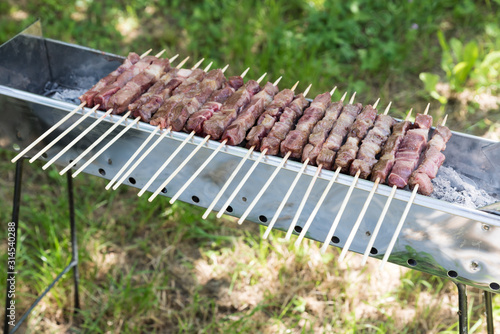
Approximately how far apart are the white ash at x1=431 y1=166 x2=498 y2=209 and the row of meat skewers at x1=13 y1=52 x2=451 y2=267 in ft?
0.52

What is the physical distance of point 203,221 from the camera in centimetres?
425

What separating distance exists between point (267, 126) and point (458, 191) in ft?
3.42

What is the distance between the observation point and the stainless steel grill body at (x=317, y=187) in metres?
2.05

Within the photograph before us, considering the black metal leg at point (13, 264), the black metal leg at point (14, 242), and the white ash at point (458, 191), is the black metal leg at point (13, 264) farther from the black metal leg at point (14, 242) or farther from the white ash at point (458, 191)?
the white ash at point (458, 191)

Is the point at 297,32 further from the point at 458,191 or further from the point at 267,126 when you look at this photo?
the point at 458,191

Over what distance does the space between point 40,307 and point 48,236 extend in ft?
2.15

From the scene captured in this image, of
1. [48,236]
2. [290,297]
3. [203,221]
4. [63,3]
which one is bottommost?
[48,236]

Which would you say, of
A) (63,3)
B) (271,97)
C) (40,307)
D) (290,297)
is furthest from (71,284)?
(63,3)

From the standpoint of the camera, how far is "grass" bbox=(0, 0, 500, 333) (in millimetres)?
3568

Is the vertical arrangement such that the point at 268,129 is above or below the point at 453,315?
below

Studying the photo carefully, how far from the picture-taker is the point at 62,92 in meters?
3.31

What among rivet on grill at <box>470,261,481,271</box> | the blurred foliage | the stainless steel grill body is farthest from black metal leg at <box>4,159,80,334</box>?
the blurred foliage

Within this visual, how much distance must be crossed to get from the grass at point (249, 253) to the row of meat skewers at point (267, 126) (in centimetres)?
144

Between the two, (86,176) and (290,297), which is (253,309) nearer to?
(290,297)
